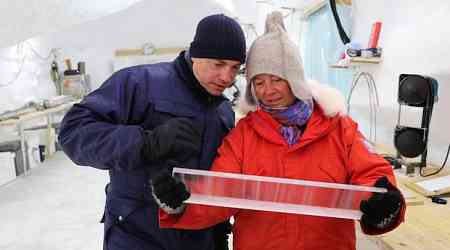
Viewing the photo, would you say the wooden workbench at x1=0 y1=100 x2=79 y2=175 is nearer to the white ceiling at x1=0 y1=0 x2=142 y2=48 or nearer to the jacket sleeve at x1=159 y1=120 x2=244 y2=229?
the white ceiling at x1=0 y1=0 x2=142 y2=48

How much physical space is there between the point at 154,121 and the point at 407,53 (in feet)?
5.18

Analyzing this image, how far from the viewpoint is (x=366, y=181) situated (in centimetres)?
98

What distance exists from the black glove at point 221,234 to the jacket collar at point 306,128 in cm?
35

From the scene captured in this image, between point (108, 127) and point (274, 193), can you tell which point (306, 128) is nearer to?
point (274, 193)

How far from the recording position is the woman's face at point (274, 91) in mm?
1072

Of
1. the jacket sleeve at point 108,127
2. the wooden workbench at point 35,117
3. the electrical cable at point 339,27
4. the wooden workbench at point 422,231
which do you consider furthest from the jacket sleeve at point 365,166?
the wooden workbench at point 35,117

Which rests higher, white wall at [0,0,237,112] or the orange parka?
white wall at [0,0,237,112]

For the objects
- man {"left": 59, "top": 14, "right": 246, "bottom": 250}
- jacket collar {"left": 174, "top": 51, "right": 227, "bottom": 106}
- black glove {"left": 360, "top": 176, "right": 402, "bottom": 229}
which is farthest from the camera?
jacket collar {"left": 174, "top": 51, "right": 227, "bottom": 106}

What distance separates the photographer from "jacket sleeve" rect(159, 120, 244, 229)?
97 cm

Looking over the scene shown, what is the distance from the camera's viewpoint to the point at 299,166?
1030mm

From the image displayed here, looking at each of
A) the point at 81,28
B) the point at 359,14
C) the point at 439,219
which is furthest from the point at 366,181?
the point at 81,28

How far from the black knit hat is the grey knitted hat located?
1.7 inches

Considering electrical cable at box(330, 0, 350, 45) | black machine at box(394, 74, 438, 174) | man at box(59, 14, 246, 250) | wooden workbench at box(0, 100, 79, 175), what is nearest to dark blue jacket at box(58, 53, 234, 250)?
man at box(59, 14, 246, 250)

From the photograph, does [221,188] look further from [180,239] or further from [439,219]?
[439,219]
